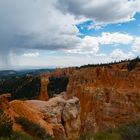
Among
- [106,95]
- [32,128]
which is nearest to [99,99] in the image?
[106,95]

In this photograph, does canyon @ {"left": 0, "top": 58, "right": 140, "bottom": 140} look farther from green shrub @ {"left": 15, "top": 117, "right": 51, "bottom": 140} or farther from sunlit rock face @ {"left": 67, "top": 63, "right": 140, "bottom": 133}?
green shrub @ {"left": 15, "top": 117, "right": 51, "bottom": 140}

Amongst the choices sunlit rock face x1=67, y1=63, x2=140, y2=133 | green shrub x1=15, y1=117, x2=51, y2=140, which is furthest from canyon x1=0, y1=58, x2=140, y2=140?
green shrub x1=15, y1=117, x2=51, y2=140

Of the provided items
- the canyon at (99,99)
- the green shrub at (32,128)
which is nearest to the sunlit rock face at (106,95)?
the canyon at (99,99)

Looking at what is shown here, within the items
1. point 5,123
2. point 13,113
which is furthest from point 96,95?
point 5,123

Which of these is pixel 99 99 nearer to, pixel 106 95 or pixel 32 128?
pixel 106 95

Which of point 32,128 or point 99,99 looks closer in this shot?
point 32,128

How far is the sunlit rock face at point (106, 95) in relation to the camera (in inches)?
1852

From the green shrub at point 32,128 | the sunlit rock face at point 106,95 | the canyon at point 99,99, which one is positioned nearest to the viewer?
the green shrub at point 32,128

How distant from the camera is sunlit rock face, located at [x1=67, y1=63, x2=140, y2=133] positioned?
47.0 meters

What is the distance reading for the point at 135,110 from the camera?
152 feet

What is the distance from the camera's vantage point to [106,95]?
51375mm

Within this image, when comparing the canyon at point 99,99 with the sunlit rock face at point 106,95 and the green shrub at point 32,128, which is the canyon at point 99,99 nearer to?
the sunlit rock face at point 106,95

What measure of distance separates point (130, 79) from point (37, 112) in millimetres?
30461

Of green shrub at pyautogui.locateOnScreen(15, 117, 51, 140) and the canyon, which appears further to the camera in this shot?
the canyon
